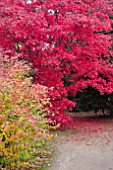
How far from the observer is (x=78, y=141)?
9.17 metres

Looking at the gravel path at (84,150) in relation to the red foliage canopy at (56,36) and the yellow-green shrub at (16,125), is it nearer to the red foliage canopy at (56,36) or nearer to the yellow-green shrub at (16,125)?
the red foliage canopy at (56,36)

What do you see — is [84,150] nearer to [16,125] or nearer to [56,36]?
[16,125]

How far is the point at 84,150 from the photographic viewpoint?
8008 mm

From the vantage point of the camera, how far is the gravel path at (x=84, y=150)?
21.9 feet

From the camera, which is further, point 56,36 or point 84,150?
point 56,36

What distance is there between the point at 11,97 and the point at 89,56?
531 centimetres

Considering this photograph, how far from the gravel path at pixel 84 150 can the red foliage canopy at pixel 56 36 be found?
35.5 inches

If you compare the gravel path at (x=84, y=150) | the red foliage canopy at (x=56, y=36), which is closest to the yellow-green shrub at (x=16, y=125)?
the gravel path at (x=84, y=150)

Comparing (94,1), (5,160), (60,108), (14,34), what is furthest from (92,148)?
(94,1)

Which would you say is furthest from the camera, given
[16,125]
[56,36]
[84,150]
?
[56,36]

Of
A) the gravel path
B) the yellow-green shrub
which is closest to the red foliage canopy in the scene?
the gravel path

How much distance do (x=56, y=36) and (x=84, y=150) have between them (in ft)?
11.7

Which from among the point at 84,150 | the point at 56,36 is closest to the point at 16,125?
the point at 84,150

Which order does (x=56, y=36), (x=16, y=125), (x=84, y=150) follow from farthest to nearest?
(x=56, y=36) → (x=84, y=150) → (x=16, y=125)
